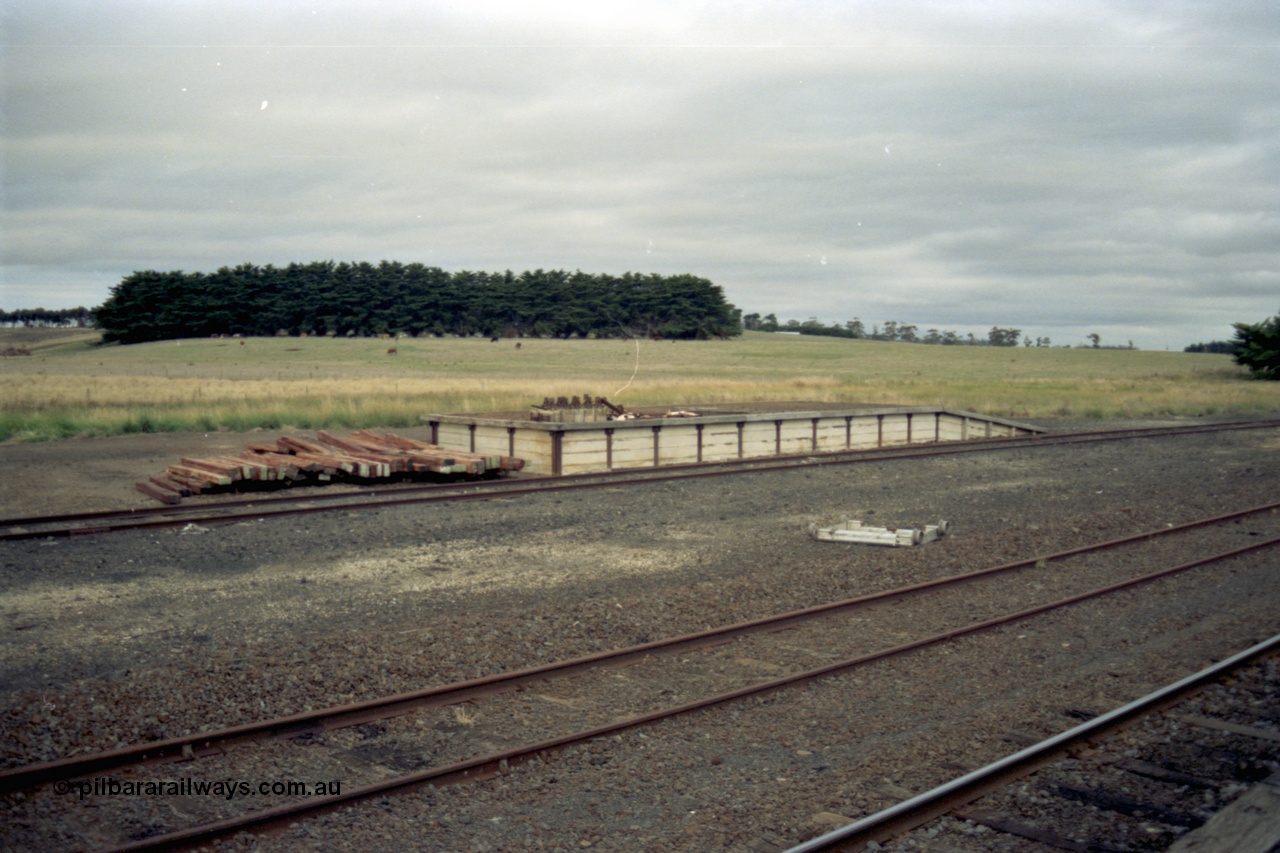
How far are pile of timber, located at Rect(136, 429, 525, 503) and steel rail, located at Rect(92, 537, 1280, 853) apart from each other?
1229 cm

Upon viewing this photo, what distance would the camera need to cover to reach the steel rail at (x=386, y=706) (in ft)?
19.3

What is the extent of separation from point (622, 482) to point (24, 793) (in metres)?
13.5

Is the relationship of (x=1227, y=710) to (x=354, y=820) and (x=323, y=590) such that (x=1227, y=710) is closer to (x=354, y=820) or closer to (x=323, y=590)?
(x=354, y=820)

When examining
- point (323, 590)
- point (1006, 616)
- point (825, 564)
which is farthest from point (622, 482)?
point (1006, 616)

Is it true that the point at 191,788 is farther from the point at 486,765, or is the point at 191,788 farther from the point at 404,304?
the point at 404,304

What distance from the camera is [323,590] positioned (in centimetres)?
1080

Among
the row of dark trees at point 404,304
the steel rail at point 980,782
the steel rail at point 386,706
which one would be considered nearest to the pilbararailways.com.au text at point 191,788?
the steel rail at point 386,706

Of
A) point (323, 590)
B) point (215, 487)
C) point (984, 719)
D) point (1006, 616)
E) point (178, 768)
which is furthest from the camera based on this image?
point (215, 487)

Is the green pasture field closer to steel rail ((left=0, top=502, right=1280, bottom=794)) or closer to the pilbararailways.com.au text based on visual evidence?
steel rail ((left=0, top=502, right=1280, bottom=794))

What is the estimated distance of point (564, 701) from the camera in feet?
24.5

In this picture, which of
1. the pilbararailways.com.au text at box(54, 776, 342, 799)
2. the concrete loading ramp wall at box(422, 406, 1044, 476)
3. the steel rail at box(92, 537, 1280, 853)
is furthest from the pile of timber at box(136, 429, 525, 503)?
the steel rail at box(92, 537, 1280, 853)

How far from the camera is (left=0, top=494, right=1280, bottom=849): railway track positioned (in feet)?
19.4

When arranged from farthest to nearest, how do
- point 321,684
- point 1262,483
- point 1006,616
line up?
point 1262,483 < point 1006,616 < point 321,684

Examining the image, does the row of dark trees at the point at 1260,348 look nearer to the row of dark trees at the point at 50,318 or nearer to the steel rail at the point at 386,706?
the steel rail at the point at 386,706
